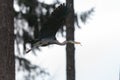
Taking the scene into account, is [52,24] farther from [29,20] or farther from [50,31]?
[29,20]

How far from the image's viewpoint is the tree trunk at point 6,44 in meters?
4.63

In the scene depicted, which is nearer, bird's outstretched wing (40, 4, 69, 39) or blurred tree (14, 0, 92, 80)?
bird's outstretched wing (40, 4, 69, 39)

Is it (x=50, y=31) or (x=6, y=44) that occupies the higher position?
(x=50, y=31)

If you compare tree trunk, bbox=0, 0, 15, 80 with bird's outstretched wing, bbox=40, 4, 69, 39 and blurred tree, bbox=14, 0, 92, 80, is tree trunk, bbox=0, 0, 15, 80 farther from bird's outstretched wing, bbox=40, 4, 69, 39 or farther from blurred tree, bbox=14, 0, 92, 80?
blurred tree, bbox=14, 0, 92, 80

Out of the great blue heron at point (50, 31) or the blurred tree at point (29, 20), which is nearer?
the great blue heron at point (50, 31)

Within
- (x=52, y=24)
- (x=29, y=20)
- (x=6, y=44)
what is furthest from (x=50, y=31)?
(x=29, y=20)

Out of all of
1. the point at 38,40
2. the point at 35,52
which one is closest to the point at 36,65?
the point at 35,52

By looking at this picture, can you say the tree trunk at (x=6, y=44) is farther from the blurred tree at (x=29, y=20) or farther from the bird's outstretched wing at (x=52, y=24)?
the blurred tree at (x=29, y=20)

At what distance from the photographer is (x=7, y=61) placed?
4637 millimetres

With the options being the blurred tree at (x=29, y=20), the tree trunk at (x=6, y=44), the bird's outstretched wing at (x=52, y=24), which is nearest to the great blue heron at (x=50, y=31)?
the bird's outstretched wing at (x=52, y=24)

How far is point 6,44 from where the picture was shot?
15.3ft

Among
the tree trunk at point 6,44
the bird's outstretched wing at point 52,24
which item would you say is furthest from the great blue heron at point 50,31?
the tree trunk at point 6,44

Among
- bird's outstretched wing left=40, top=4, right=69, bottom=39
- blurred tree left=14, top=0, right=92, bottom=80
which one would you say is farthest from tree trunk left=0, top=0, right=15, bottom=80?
blurred tree left=14, top=0, right=92, bottom=80

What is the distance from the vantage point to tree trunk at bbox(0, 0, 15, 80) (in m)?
4.63
